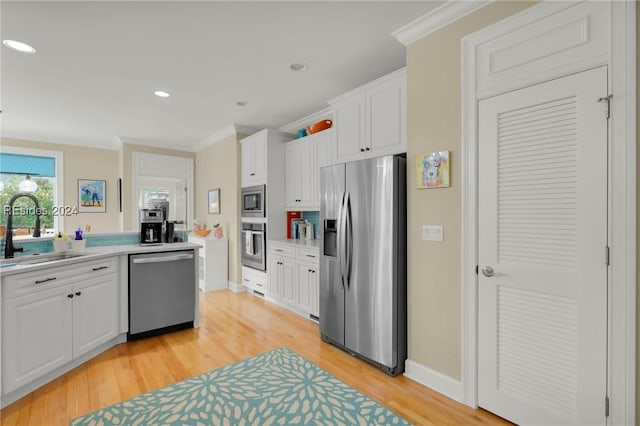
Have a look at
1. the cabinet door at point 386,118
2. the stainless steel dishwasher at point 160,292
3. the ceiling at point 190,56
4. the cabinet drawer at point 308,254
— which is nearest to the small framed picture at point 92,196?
the ceiling at point 190,56

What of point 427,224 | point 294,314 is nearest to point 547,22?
point 427,224

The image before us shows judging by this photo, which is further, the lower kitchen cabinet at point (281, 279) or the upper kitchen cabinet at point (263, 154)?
the upper kitchen cabinet at point (263, 154)

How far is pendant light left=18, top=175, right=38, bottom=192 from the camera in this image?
4.94m

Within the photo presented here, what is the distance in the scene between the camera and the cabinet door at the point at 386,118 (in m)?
2.67

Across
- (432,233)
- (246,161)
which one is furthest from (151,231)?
(432,233)

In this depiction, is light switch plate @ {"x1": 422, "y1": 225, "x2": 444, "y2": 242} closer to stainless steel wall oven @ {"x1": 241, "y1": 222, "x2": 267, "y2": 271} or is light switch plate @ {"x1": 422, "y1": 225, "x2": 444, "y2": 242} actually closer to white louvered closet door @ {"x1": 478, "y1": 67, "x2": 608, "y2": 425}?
white louvered closet door @ {"x1": 478, "y1": 67, "x2": 608, "y2": 425}

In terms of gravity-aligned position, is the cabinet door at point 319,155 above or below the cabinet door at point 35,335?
above

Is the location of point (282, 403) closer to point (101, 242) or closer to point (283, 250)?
point (283, 250)

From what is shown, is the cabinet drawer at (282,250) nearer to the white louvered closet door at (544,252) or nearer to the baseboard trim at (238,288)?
the baseboard trim at (238,288)

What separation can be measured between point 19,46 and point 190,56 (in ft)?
4.46

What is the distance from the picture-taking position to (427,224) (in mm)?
2332

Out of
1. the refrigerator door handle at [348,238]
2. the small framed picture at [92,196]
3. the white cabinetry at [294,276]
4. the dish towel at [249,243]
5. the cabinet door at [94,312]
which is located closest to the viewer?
the cabinet door at [94,312]

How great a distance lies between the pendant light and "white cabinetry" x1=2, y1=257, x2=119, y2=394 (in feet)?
11.3

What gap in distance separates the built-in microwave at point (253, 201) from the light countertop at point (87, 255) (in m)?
1.28
